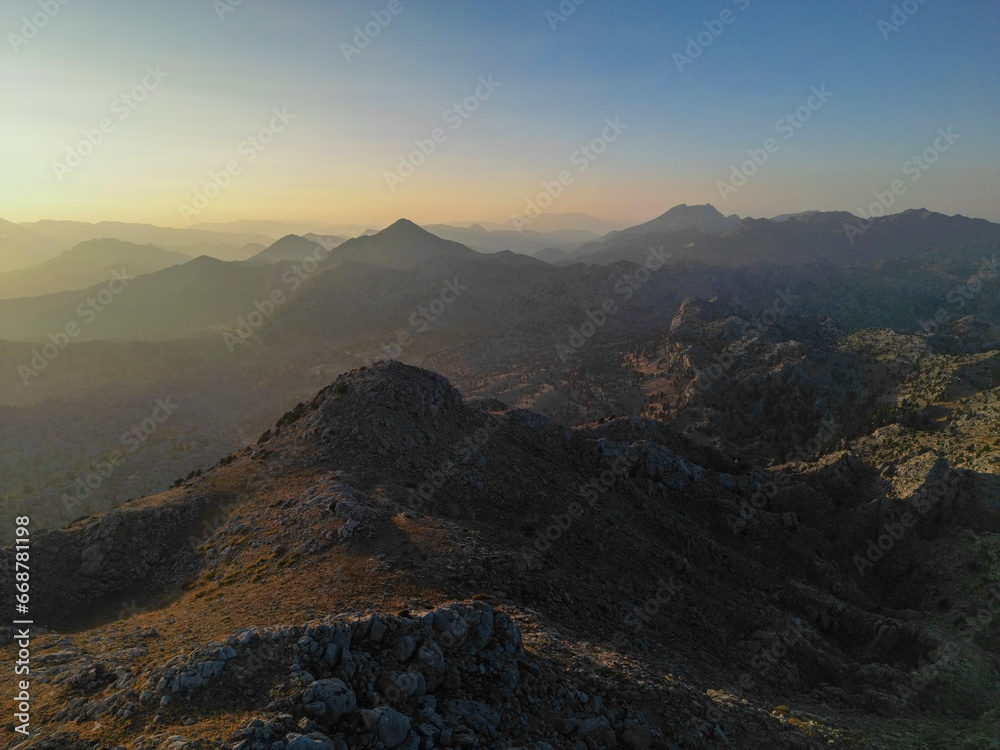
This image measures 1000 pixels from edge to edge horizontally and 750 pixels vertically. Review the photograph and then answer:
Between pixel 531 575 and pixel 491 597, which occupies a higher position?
pixel 491 597

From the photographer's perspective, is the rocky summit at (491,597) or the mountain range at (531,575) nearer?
the rocky summit at (491,597)

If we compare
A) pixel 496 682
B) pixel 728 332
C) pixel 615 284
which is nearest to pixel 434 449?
pixel 496 682

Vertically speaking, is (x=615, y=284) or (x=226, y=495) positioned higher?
(x=615, y=284)

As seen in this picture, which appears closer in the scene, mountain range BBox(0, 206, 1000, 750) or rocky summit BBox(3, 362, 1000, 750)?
rocky summit BBox(3, 362, 1000, 750)

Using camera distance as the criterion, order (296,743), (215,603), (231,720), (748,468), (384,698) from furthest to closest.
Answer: (748,468) < (215,603) < (384,698) < (231,720) < (296,743)

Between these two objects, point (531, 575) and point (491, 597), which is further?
point (531, 575)

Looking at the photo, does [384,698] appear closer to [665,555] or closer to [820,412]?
[665,555]

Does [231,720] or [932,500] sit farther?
[932,500]

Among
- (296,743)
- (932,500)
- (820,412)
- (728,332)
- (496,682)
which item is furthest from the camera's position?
(728,332)
